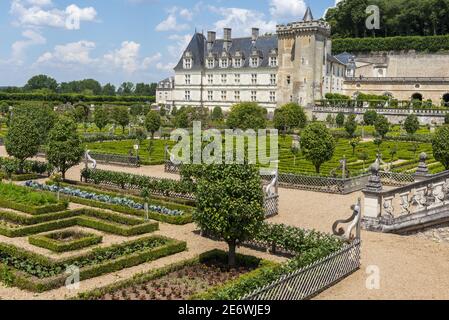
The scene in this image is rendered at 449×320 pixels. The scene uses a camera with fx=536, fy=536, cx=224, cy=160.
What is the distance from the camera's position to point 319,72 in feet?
218

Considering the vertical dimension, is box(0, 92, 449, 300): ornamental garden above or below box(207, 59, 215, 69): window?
below

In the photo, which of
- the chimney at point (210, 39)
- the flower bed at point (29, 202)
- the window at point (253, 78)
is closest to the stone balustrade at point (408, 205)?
the flower bed at point (29, 202)

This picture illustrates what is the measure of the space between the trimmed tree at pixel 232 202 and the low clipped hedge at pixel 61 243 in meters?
3.92

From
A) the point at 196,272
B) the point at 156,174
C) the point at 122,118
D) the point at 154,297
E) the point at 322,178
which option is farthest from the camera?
the point at 122,118

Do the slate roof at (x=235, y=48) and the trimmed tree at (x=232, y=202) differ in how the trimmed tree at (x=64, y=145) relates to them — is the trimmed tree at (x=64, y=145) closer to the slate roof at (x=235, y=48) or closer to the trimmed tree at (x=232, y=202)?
the trimmed tree at (x=232, y=202)

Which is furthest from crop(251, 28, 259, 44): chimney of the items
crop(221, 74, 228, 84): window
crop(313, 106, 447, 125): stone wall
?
crop(313, 106, 447, 125): stone wall

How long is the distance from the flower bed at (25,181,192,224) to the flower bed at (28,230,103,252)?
2.95 metres

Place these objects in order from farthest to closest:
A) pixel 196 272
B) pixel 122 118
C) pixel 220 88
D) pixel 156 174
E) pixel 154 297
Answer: pixel 220 88 < pixel 122 118 < pixel 156 174 < pixel 196 272 < pixel 154 297

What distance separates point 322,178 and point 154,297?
46.7ft

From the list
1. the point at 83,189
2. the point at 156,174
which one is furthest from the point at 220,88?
the point at 83,189

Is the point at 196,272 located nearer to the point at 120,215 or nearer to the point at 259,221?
the point at 259,221

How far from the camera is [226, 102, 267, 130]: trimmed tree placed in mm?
40594

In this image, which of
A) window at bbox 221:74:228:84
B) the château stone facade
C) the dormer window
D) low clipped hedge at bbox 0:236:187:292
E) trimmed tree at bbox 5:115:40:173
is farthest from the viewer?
window at bbox 221:74:228:84

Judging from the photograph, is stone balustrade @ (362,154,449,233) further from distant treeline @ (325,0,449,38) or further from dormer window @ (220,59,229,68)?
distant treeline @ (325,0,449,38)
